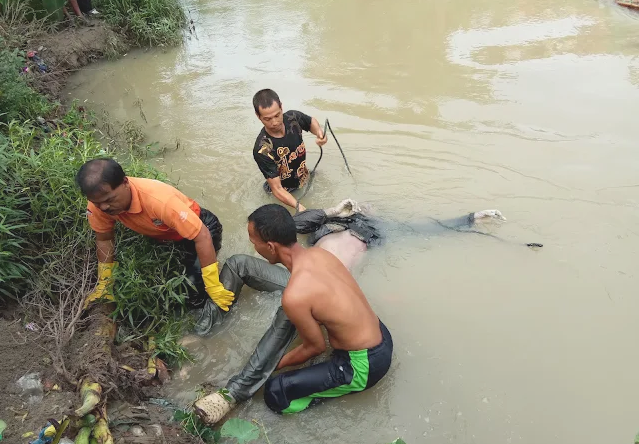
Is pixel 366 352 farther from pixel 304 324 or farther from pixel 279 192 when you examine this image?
pixel 279 192

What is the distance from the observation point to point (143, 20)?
7336mm

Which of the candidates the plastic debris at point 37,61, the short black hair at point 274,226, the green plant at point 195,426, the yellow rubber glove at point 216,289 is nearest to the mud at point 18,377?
the green plant at point 195,426

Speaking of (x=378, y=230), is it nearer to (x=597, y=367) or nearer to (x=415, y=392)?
(x=415, y=392)

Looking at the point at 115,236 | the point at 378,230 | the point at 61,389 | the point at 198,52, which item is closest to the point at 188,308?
the point at 115,236

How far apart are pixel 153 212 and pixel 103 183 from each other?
42cm

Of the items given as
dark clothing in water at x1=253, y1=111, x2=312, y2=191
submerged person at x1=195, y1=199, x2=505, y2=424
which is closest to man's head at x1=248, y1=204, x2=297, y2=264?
submerged person at x1=195, y1=199, x2=505, y2=424

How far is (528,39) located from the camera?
22.5 ft

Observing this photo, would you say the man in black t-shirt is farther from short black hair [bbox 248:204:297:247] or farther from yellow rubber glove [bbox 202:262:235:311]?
short black hair [bbox 248:204:297:247]

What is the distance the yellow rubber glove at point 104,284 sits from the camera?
307cm

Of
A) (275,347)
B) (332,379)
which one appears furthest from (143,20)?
(332,379)

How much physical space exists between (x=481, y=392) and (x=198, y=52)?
6.70 meters

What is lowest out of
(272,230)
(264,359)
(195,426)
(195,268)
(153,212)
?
(195,426)

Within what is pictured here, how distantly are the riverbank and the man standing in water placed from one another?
490mm

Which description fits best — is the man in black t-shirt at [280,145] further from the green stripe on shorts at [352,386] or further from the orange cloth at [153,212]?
the green stripe on shorts at [352,386]
